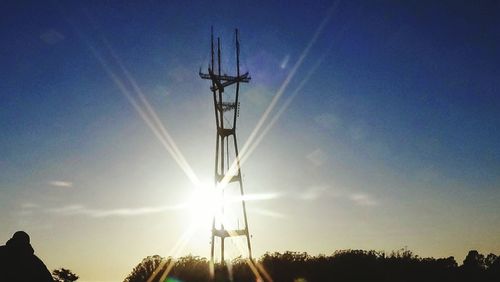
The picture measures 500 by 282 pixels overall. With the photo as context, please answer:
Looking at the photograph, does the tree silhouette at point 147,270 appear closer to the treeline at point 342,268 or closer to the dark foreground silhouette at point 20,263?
the treeline at point 342,268

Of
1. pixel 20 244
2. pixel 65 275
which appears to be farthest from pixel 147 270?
pixel 20 244

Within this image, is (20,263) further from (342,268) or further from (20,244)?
(342,268)

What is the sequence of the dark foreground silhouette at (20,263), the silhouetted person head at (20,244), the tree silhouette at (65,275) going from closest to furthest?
the dark foreground silhouette at (20,263) < the silhouetted person head at (20,244) < the tree silhouette at (65,275)

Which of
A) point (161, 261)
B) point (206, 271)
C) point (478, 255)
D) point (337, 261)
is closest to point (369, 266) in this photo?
point (337, 261)

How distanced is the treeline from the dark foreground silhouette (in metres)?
15.2

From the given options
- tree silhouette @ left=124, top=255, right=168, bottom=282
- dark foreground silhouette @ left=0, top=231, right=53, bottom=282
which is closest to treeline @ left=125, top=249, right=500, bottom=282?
tree silhouette @ left=124, top=255, right=168, bottom=282

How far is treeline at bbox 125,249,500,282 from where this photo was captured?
20422 millimetres

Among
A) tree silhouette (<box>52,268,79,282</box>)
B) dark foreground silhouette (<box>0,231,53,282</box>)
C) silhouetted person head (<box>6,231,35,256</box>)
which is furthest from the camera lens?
tree silhouette (<box>52,268,79,282</box>)

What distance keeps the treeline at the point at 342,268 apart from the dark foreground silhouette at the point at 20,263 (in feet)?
49.9

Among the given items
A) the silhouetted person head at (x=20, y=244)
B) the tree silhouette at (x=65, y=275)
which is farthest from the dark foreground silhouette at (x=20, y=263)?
the tree silhouette at (x=65, y=275)

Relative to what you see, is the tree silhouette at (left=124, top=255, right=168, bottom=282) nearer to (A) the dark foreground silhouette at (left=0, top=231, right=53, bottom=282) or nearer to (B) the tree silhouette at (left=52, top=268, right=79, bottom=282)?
(B) the tree silhouette at (left=52, top=268, right=79, bottom=282)

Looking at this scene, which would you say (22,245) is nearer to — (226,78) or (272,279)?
(272,279)

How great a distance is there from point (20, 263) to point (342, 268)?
17.8 m

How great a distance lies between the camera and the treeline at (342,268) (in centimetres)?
2042
